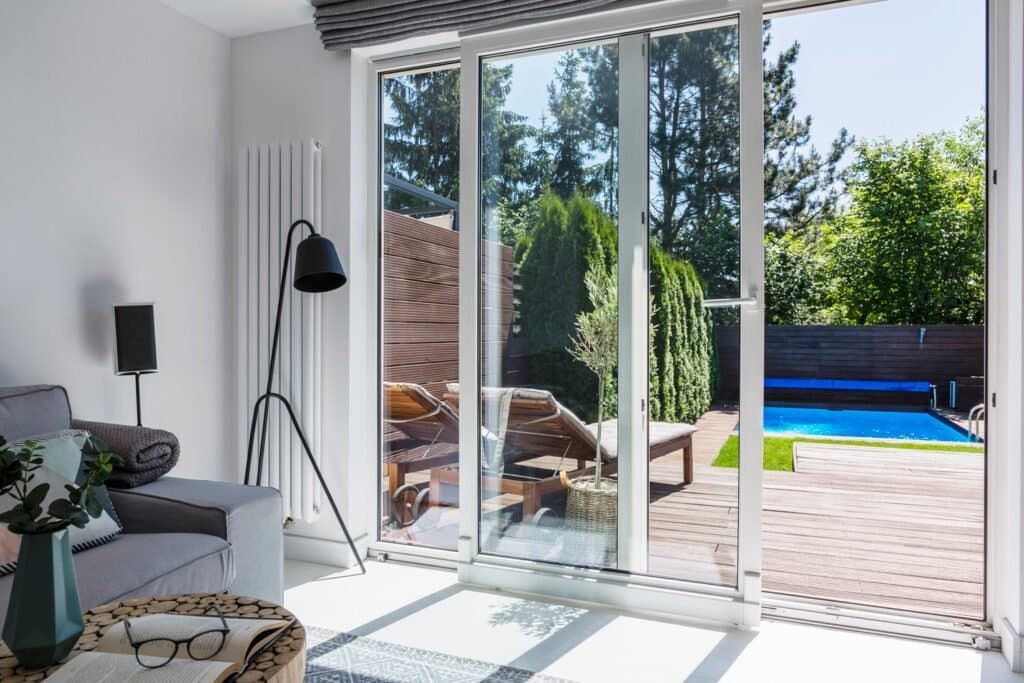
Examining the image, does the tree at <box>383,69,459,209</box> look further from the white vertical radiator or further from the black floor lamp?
the black floor lamp

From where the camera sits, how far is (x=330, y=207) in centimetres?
327

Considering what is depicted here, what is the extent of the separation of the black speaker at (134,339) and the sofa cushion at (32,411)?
11.5 inches

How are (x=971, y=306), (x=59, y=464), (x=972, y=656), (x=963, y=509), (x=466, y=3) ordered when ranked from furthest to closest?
(x=971, y=306), (x=963, y=509), (x=466, y=3), (x=972, y=656), (x=59, y=464)

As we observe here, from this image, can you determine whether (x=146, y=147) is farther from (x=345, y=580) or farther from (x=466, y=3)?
(x=345, y=580)

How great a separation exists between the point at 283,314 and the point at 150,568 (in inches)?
61.3

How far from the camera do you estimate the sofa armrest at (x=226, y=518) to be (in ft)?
7.13

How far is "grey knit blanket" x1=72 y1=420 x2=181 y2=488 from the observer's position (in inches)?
90.3

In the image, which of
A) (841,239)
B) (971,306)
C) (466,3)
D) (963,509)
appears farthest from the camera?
(841,239)

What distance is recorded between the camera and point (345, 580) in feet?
10.0

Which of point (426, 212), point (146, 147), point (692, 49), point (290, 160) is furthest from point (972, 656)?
point (146, 147)

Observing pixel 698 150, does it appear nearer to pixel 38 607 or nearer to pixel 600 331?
pixel 600 331

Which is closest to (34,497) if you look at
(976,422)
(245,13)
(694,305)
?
(694,305)

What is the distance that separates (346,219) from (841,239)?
3.67 metres

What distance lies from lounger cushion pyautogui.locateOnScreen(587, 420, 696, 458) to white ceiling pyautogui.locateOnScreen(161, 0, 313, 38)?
2280 mm
